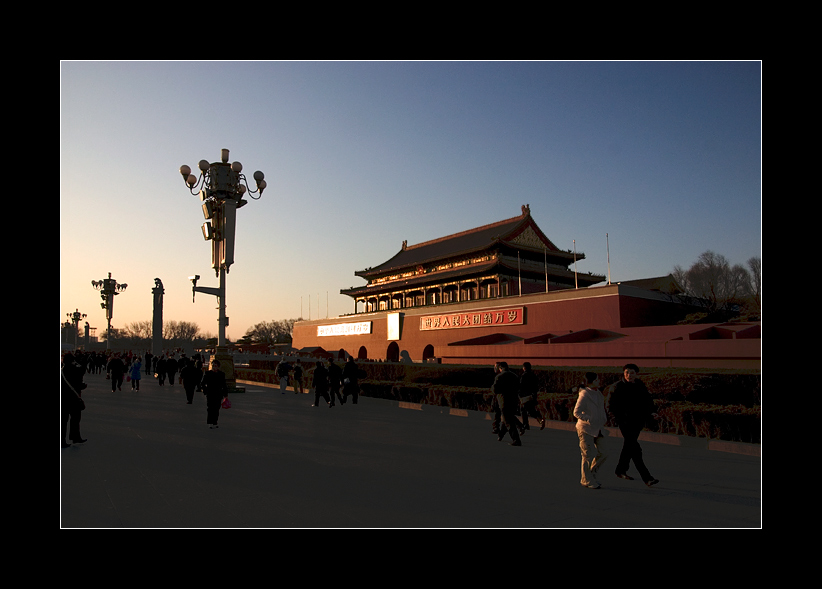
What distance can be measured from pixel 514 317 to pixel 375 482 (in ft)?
84.6

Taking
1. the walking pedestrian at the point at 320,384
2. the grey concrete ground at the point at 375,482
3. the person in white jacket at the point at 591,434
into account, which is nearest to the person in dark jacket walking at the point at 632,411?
the person in white jacket at the point at 591,434

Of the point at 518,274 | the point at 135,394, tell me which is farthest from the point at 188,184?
the point at 518,274

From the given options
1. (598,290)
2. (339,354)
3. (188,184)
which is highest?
(188,184)

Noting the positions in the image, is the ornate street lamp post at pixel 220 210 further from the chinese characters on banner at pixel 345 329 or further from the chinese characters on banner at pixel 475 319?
the chinese characters on banner at pixel 345 329

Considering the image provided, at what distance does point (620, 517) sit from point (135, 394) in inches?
711

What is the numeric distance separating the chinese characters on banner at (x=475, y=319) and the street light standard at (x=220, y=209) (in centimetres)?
1674

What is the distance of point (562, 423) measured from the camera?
11.4 m

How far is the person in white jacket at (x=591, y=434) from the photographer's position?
6059 millimetres

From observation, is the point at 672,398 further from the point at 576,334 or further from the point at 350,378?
the point at 576,334

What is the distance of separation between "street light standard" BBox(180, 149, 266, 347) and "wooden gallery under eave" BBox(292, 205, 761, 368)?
9761 millimetres

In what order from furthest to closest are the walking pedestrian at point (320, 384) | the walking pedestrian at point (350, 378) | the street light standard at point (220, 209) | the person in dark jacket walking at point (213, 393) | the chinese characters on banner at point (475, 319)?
→ 1. the chinese characters on banner at point (475, 319)
2. the street light standard at point (220, 209)
3. the walking pedestrian at point (350, 378)
4. the walking pedestrian at point (320, 384)
5. the person in dark jacket walking at point (213, 393)

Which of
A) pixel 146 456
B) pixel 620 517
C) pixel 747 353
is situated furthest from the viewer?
pixel 747 353
